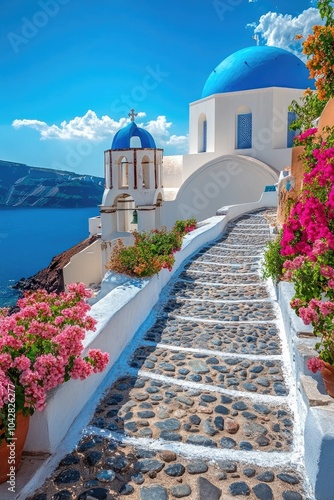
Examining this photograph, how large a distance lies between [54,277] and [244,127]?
14.1m

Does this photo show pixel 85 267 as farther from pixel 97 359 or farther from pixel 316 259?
pixel 97 359

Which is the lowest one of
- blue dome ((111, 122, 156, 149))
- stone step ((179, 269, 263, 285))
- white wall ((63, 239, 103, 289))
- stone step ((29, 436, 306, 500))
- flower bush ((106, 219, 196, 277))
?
white wall ((63, 239, 103, 289))

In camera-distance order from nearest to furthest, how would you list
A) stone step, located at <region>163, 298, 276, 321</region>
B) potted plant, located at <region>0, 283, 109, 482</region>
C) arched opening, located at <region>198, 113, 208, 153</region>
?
potted plant, located at <region>0, 283, 109, 482</region>
stone step, located at <region>163, 298, 276, 321</region>
arched opening, located at <region>198, 113, 208, 153</region>

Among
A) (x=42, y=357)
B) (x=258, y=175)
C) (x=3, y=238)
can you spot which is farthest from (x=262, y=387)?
(x=3, y=238)

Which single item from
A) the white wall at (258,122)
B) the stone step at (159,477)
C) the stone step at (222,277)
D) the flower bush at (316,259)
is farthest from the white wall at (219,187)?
the stone step at (159,477)

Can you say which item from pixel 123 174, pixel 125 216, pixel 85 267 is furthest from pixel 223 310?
pixel 125 216

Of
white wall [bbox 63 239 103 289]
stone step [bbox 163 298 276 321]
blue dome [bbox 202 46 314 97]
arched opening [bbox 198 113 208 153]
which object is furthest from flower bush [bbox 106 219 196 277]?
blue dome [bbox 202 46 314 97]

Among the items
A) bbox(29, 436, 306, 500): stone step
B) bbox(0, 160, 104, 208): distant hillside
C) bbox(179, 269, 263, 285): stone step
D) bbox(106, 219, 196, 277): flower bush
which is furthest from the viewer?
bbox(0, 160, 104, 208): distant hillside

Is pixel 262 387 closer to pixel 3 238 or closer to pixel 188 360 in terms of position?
pixel 188 360

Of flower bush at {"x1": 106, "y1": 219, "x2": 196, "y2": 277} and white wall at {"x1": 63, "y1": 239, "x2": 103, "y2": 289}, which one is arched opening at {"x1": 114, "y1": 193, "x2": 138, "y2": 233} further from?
flower bush at {"x1": 106, "y1": 219, "x2": 196, "y2": 277}

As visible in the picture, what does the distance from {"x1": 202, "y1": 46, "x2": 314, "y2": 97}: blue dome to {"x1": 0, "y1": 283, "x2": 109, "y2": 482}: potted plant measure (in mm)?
18450

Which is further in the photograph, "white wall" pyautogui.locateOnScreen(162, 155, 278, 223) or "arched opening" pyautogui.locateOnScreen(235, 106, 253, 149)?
"arched opening" pyautogui.locateOnScreen(235, 106, 253, 149)

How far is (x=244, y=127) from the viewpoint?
19.1 meters

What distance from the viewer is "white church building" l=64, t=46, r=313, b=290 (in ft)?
59.0
